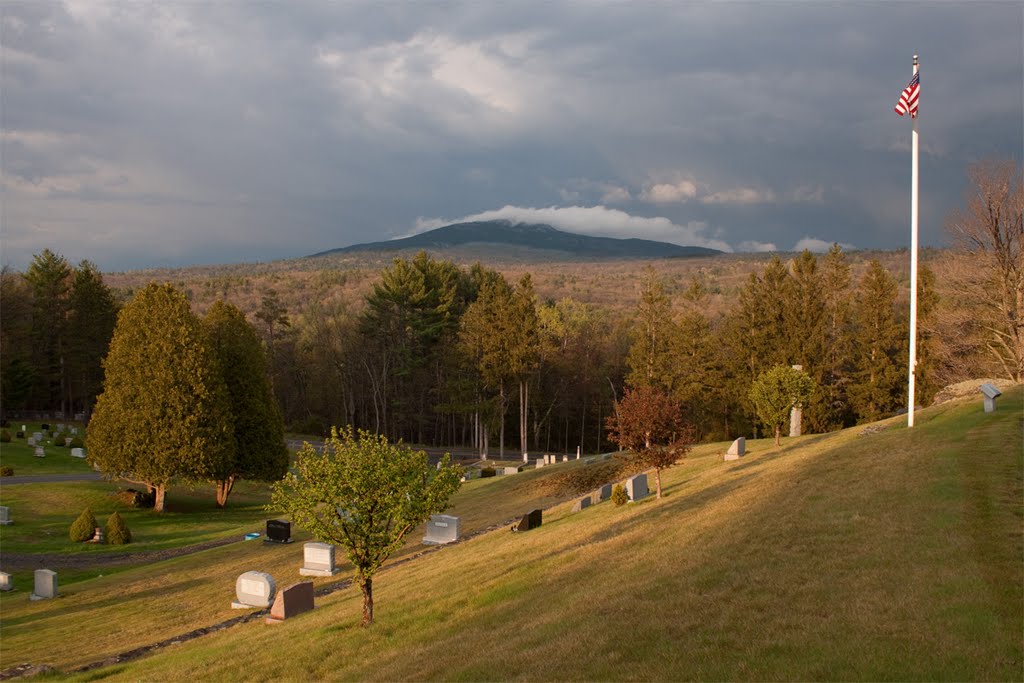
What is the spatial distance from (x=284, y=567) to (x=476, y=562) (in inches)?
351

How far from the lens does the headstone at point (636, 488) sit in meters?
22.5

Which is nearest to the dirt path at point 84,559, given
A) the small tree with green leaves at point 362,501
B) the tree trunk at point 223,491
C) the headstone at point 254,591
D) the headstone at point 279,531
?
the headstone at point 279,531

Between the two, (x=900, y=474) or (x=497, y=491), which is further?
(x=497, y=491)

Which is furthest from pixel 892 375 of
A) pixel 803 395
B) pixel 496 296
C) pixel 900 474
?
pixel 900 474

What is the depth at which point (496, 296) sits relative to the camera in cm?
6469

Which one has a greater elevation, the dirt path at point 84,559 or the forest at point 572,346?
the forest at point 572,346

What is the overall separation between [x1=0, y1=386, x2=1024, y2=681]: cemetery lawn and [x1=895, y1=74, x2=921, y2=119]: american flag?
999cm

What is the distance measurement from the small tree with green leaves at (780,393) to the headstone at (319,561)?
72.6ft

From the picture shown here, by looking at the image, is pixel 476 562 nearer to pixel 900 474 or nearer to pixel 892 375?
pixel 900 474

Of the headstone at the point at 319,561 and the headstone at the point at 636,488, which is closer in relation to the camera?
the headstone at the point at 319,561

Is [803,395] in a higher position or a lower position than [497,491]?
higher

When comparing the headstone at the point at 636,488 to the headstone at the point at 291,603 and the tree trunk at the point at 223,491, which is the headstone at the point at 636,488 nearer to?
the headstone at the point at 291,603

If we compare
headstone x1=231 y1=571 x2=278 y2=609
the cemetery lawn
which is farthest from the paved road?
headstone x1=231 y1=571 x2=278 y2=609

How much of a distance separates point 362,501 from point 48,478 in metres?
34.1
